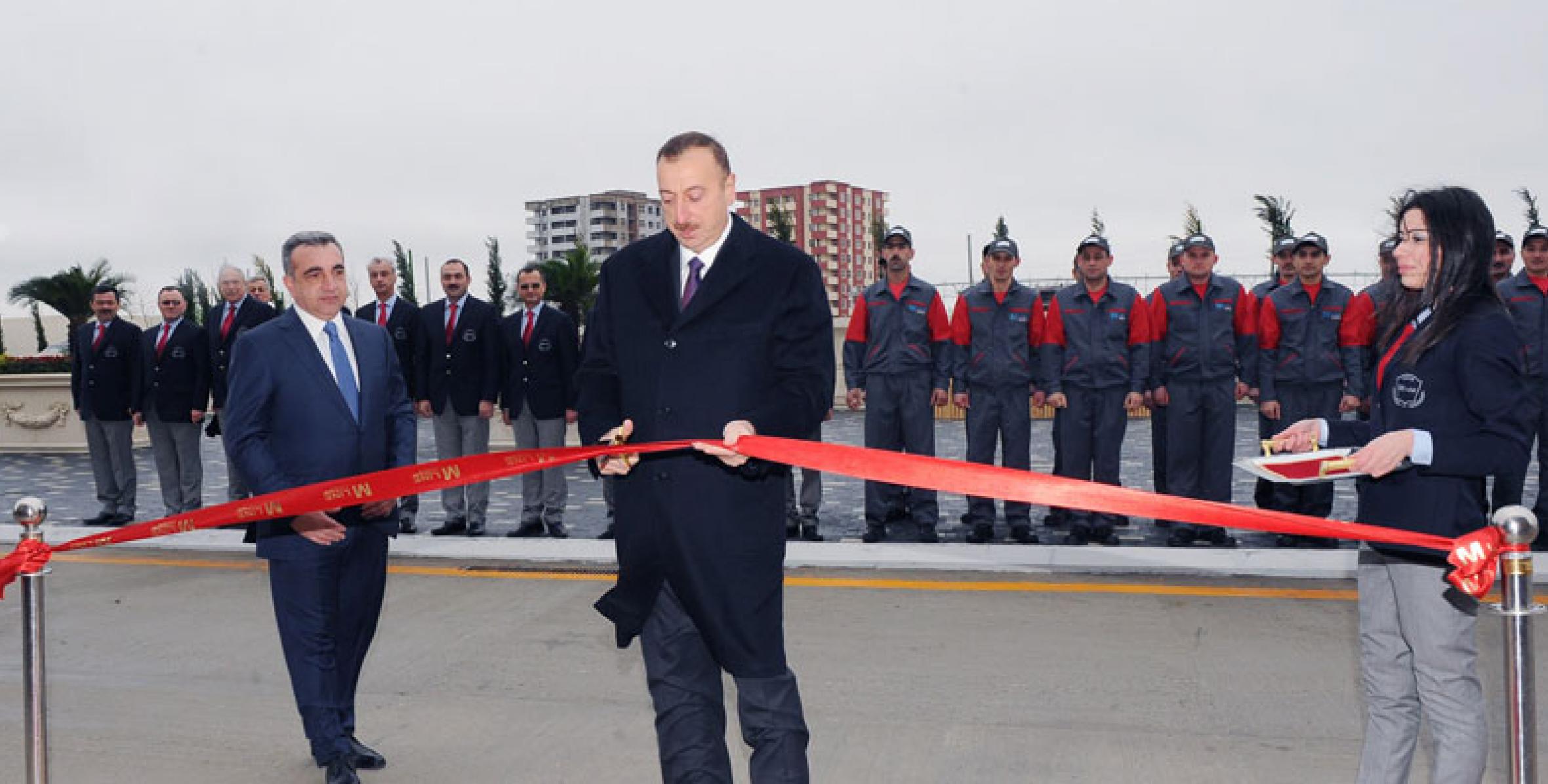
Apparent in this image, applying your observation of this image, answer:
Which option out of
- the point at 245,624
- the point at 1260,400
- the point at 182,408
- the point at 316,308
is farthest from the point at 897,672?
the point at 182,408

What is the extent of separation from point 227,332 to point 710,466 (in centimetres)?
893

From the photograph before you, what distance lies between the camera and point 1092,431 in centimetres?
980

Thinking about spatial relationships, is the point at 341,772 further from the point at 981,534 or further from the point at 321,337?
the point at 981,534

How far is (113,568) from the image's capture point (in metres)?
8.67

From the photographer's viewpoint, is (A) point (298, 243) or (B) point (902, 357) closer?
(A) point (298, 243)

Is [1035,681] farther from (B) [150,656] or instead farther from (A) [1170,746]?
(B) [150,656]

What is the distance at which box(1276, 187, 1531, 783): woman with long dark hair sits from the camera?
319cm

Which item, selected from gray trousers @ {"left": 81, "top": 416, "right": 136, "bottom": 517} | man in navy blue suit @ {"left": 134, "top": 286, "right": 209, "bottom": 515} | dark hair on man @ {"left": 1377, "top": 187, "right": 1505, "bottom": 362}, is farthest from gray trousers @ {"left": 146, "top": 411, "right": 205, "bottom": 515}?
dark hair on man @ {"left": 1377, "top": 187, "right": 1505, "bottom": 362}

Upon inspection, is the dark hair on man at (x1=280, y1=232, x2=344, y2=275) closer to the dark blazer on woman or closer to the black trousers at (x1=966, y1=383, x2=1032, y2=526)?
the dark blazer on woman

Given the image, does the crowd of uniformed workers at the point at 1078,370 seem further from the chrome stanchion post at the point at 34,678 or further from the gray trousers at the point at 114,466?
the chrome stanchion post at the point at 34,678

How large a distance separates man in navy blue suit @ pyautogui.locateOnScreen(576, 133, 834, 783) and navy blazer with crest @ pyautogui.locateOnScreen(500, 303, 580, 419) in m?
6.96

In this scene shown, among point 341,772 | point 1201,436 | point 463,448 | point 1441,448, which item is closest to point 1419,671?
point 1441,448

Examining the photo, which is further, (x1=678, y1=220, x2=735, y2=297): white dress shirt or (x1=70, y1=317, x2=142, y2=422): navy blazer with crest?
(x1=70, y1=317, x2=142, y2=422): navy blazer with crest

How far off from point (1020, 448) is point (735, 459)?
6.93 meters
